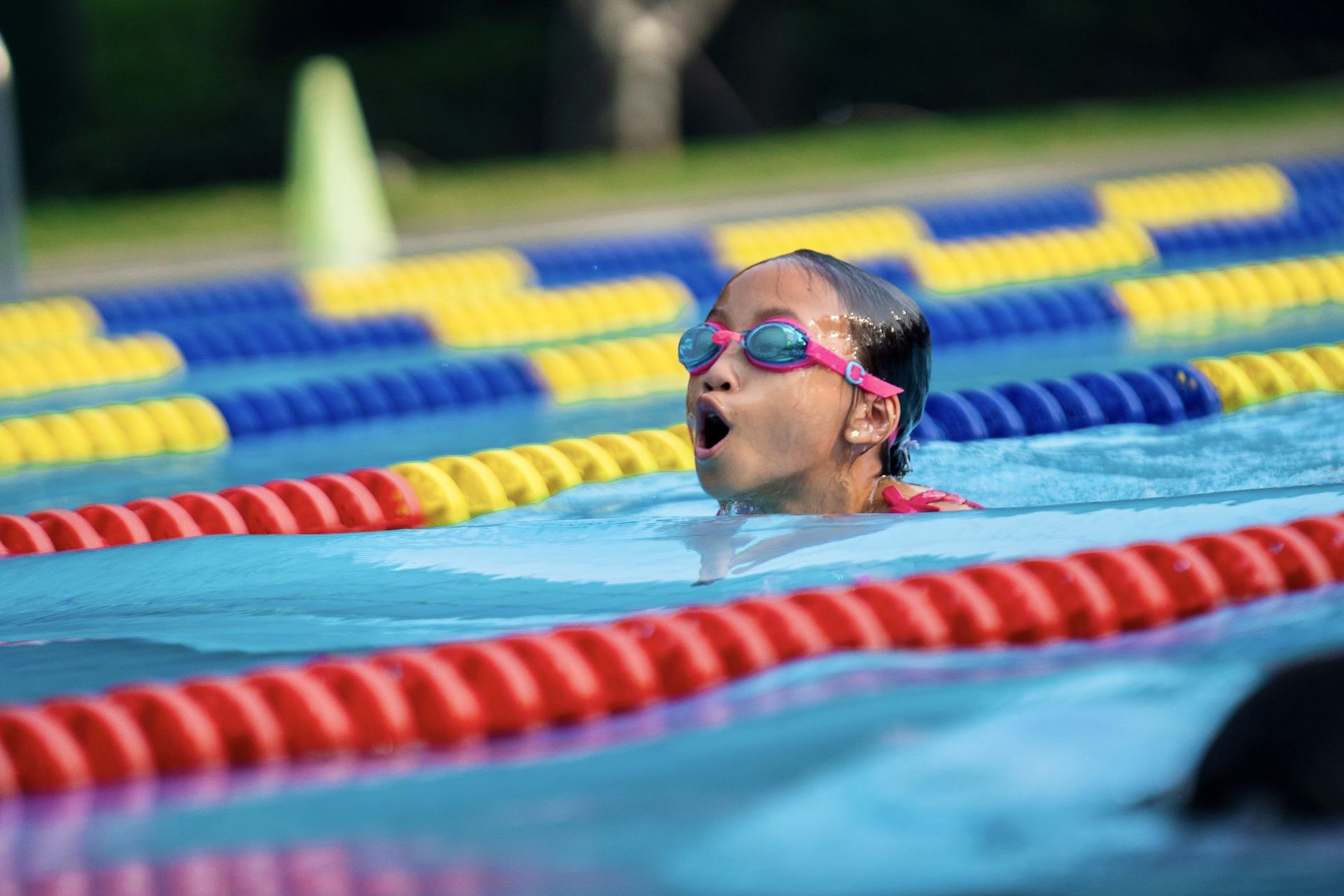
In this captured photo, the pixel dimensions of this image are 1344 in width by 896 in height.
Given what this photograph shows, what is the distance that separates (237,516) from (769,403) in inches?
59.8

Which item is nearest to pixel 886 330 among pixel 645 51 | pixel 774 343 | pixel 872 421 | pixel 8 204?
pixel 872 421

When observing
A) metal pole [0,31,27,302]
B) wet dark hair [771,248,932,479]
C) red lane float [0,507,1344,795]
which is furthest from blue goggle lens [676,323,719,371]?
metal pole [0,31,27,302]

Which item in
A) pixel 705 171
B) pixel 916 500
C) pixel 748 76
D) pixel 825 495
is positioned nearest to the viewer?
pixel 825 495

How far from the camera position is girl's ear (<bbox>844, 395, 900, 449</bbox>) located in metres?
3.86

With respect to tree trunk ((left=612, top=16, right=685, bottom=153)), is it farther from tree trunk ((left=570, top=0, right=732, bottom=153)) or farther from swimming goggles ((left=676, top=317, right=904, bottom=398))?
swimming goggles ((left=676, top=317, right=904, bottom=398))

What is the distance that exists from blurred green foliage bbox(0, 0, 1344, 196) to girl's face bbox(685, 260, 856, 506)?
42.8 ft

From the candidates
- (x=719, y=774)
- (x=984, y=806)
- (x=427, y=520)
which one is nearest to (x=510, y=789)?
(x=719, y=774)

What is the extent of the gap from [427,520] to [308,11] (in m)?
15.9

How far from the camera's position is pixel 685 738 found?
109 inches

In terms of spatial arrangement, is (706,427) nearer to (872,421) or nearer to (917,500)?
(872,421)

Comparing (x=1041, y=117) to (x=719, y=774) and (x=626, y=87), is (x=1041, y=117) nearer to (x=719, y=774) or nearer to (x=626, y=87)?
(x=626, y=87)

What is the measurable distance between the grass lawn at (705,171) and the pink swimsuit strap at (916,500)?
8381mm

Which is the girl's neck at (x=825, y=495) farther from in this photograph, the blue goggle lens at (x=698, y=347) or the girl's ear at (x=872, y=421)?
the blue goggle lens at (x=698, y=347)

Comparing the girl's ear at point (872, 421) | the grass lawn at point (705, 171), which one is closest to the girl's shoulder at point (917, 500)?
the girl's ear at point (872, 421)
